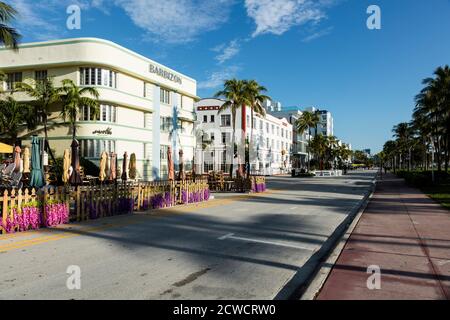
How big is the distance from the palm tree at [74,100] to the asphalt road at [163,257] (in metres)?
18.6

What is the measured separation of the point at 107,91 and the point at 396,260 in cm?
2862

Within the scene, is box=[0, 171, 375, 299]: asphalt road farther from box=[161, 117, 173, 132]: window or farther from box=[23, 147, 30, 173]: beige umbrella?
box=[161, 117, 173, 132]: window

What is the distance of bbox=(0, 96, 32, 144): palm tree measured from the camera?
30109 millimetres

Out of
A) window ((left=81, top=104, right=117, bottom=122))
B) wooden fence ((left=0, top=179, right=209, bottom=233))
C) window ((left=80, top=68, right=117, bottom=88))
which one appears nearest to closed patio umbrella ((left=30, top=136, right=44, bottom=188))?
wooden fence ((left=0, top=179, right=209, bottom=233))

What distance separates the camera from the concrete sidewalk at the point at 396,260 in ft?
17.1

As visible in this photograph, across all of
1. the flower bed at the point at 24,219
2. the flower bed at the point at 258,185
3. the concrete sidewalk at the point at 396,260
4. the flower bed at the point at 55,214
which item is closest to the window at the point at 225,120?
the flower bed at the point at 258,185

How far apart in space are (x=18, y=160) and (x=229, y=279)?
42.1 feet

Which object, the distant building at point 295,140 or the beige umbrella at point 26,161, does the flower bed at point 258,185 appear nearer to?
the beige umbrella at point 26,161

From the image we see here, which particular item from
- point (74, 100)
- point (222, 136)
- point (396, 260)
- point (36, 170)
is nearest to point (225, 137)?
point (222, 136)

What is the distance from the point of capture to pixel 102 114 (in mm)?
31625

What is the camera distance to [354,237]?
934 centimetres

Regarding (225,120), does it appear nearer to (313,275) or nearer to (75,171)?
(75,171)

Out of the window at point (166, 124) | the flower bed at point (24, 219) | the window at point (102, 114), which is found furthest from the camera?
the window at point (166, 124)

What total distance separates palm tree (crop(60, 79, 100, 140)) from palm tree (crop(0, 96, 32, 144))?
327cm
